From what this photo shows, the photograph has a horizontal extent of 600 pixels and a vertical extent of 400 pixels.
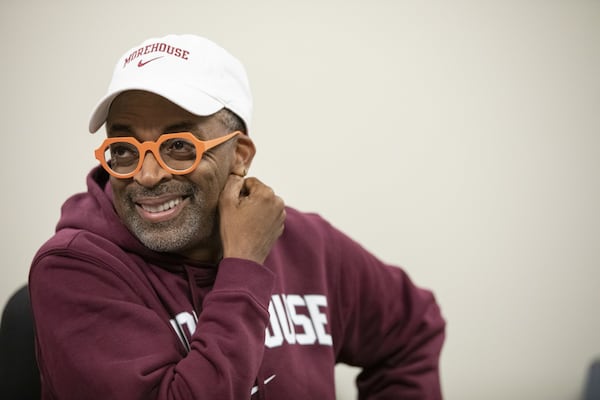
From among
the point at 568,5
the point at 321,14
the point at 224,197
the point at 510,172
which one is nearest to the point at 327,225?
the point at 224,197

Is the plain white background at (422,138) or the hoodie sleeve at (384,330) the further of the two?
the plain white background at (422,138)

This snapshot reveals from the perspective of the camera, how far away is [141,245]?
46.4 inches

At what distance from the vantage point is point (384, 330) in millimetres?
1601

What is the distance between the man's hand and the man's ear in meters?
0.03

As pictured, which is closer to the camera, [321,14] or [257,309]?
[257,309]

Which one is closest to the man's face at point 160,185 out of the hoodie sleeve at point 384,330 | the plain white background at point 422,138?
the hoodie sleeve at point 384,330

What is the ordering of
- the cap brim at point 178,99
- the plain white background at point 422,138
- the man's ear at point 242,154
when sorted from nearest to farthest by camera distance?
the cap brim at point 178,99 → the man's ear at point 242,154 → the plain white background at point 422,138

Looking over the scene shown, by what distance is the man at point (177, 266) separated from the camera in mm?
1012

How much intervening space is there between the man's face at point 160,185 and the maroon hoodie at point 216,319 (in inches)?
1.9

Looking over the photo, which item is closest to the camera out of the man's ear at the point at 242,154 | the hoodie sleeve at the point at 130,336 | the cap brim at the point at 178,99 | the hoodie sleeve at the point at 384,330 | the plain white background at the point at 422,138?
the hoodie sleeve at the point at 130,336

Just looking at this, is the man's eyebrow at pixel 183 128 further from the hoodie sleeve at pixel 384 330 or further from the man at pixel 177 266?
the hoodie sleeve at pixel 384 330

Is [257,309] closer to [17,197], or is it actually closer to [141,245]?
[141,245]

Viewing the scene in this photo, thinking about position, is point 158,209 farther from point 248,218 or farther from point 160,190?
point 248,218

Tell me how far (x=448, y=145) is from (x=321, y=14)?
2.00ft
